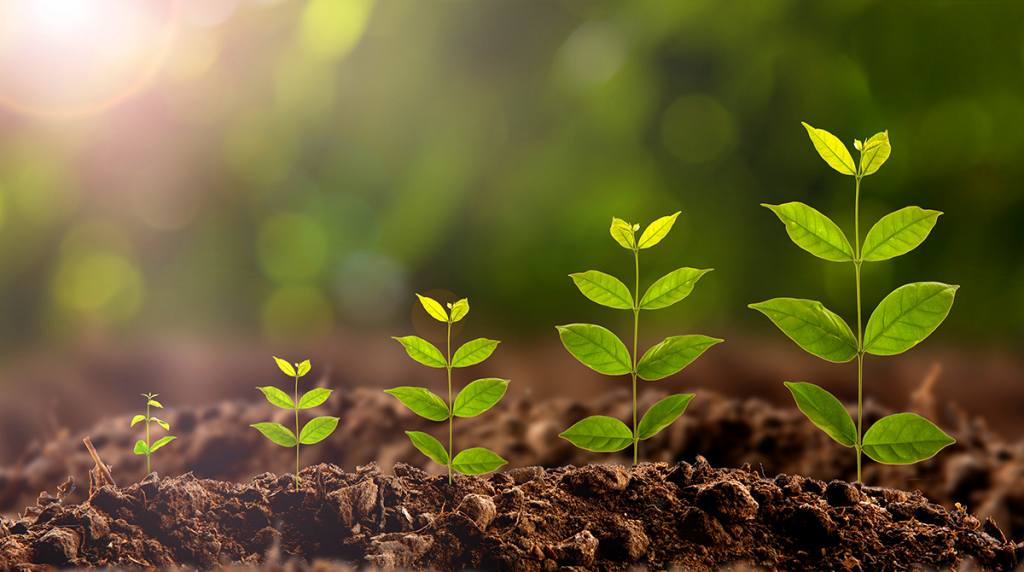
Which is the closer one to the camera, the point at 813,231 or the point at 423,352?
the point at 813,231

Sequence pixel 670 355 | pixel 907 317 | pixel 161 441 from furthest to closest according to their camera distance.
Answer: pixel 161 441 → pixel 670 355 → pixel 907 317

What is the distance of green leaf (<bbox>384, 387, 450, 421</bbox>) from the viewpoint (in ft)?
3.84

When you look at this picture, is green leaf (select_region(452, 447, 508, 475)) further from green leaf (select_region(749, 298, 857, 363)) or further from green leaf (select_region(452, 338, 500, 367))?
green leaf (select_region(749, 298, 857, 363))

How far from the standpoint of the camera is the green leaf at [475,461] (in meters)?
1.17

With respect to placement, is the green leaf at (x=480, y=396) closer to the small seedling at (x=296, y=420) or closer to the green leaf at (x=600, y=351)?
the green leaf at (x=600, y=351)

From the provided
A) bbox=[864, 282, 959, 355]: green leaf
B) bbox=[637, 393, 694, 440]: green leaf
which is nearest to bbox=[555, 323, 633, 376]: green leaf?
bbox=[637, 393, 694, 440]: green leaf

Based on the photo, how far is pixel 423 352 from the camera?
117cm

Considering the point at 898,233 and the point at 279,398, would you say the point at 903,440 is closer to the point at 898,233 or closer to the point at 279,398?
the point at 898,233

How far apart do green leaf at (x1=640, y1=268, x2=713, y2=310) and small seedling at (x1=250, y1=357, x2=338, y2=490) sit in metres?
0.68

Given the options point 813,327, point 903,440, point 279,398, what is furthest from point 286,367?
point 903,440

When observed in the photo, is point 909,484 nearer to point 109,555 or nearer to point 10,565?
point 109,555

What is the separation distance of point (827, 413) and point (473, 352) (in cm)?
67

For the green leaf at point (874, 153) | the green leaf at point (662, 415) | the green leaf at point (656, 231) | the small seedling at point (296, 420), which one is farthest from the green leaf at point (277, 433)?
the green leaf at point (874, 153)

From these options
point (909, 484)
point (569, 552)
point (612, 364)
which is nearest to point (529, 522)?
point (569, 552)
